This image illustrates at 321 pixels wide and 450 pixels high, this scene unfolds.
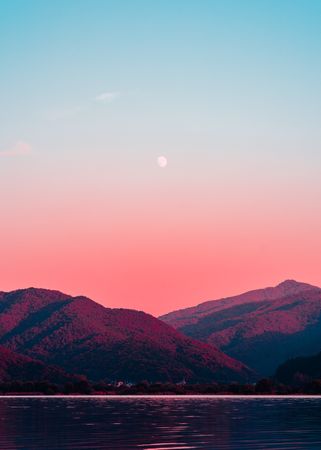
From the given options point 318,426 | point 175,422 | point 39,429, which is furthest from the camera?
point 175,422

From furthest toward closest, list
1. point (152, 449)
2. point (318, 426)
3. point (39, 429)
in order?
point (318, 426) → point (39, 429) → point (152, 449)

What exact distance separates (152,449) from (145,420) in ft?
123

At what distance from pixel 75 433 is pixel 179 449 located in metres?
17.1

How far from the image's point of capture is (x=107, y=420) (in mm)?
94500

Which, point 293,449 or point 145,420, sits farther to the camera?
point 145,420

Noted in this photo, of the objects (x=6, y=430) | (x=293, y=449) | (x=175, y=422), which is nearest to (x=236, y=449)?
(x=293, y=449)

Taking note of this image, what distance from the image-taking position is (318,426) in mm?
83750

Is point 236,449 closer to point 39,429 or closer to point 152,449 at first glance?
point 152,449

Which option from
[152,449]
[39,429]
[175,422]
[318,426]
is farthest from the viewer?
[175,422]

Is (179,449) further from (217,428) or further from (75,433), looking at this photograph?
(217,428)

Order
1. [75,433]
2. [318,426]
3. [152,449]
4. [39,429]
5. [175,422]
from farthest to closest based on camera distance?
[175,422] → [318,426] → [39,429] → [75,433] → [152,449]

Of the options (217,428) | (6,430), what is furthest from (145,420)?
(6,430)

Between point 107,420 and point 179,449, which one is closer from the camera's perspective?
point 179,449

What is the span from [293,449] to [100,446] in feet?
41.4
